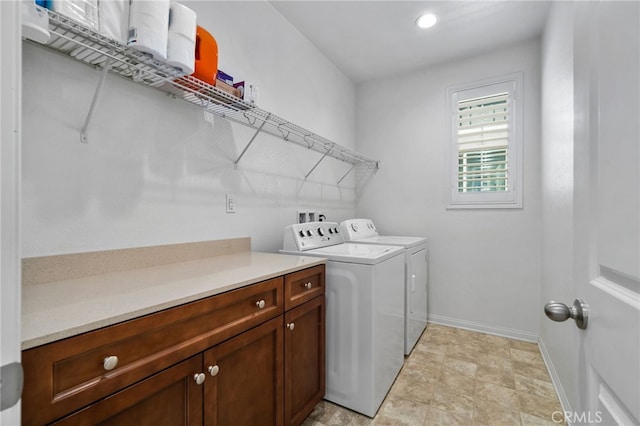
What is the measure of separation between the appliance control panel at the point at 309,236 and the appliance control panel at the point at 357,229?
217mm

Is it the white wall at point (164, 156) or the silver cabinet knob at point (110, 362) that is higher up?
the white wall at point (164, 156)

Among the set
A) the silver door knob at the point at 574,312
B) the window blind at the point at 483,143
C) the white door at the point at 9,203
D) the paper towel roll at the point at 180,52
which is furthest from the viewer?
the window blind at the point at 483,143

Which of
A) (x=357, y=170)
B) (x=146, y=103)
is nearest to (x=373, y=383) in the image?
(x=146, y=103)

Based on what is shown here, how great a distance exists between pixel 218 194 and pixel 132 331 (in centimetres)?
110

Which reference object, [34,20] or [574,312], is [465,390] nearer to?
[574,312]

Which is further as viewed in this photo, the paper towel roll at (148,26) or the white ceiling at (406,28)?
the white ceiling at (406,28)

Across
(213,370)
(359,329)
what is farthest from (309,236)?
(213,370)

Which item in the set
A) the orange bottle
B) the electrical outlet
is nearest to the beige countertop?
the electrical outlet

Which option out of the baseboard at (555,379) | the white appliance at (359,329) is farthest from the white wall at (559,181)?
the white appliance at (359,329)

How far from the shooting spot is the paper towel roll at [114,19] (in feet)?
3.18

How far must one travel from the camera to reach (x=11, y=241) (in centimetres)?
36

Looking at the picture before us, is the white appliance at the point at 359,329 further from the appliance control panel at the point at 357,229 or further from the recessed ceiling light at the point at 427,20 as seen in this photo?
the recessed ceiling light at the point at 427,20

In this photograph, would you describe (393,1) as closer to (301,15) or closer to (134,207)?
(301,15)

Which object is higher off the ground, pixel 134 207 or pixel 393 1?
pixel 393 1
